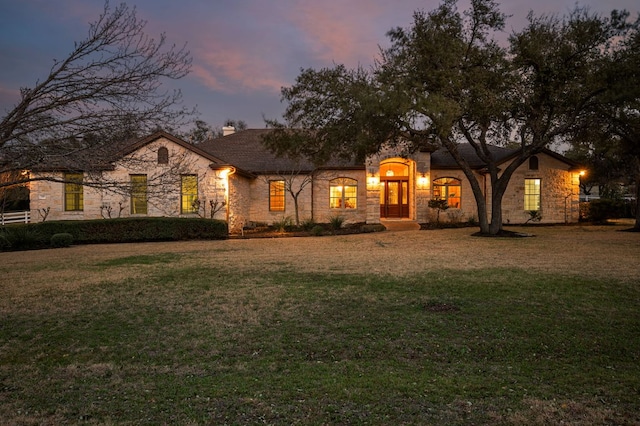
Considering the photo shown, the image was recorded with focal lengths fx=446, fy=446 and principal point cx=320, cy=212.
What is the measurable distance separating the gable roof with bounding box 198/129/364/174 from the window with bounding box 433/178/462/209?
427 cm

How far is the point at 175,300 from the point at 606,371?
576 cm

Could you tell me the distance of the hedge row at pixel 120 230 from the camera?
1593 centimetres

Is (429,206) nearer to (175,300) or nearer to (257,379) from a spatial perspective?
(175,300)

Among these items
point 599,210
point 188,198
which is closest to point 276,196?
point 188,198

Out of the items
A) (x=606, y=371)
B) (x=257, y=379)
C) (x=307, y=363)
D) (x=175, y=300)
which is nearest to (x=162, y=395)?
(x=257, y=379)

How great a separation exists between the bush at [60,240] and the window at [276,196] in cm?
992

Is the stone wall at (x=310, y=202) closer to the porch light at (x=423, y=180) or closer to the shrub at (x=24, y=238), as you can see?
the porch light at (x=423, y=180)

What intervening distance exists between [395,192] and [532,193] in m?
7.22

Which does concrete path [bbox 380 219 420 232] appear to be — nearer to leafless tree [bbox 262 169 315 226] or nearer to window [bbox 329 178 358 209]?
window [bbox 329 178 358 209]

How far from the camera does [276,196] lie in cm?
2339

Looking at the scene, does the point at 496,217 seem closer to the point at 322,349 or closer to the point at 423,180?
the point at 423,180

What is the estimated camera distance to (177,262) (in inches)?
444

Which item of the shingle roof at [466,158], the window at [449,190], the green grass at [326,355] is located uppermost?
the shingle roof at [466,158]

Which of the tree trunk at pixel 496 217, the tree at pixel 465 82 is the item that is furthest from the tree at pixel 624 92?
the tree trunk at pixel 496 217
